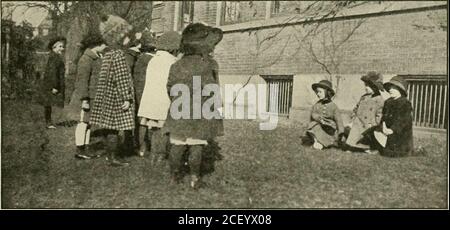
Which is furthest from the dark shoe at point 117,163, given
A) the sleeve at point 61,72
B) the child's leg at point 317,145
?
the child's leg at point 317,145

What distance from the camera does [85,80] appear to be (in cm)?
491

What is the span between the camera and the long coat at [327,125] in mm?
5516

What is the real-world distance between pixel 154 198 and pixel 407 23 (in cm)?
408

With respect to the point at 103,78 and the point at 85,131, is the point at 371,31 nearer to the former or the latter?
the point at 103,78

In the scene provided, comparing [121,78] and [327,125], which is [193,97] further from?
[327,125]

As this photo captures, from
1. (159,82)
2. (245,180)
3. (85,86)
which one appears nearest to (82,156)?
(85,86)

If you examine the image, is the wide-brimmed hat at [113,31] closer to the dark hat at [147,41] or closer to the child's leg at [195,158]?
the dark hat at [147,41]

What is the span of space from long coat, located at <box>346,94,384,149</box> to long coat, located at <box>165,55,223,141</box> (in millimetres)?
2160

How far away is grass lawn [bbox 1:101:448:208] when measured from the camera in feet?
13.0

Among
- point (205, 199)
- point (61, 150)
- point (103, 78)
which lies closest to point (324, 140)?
point (205, 199)

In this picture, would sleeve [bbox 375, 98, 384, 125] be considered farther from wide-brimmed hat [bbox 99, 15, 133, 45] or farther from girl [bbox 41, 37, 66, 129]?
girl [bbox 41, 37, 66, 129]

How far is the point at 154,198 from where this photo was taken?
404 cm

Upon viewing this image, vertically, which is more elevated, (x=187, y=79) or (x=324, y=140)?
(x=187, y=79)

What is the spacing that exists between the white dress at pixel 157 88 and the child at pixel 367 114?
2.49m
